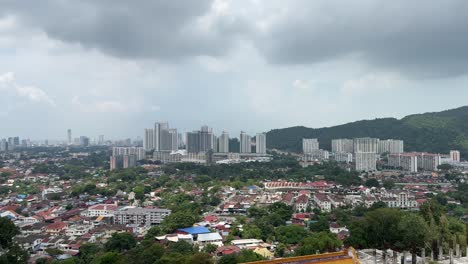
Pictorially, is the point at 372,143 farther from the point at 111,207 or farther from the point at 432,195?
the point at 111,207

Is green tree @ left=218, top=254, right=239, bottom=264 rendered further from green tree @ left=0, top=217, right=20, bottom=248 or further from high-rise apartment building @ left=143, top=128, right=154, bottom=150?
high-rise apartment building @ left=143, top=128, right=154, bottom=150

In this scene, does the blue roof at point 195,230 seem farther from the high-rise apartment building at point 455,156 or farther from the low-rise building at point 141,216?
the high-rise apartment building at point 455,156

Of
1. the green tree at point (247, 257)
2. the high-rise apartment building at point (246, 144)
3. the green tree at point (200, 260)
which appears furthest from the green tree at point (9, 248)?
the high-rise apartment building at point (246, 144)

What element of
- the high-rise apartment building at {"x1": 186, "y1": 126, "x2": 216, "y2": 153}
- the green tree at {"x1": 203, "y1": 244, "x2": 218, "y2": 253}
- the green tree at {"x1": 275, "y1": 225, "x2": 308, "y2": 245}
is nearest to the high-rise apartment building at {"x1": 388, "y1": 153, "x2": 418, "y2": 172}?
the high-rise apartment building at {"x1": 186, "y1": 126, "x2": 216, "y2": 153}

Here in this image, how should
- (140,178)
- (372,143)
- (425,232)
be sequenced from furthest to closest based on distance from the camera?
(372,143), (140,178), (425,232)

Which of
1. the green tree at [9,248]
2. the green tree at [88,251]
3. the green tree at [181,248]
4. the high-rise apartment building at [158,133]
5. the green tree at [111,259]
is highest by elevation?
the high-rise apartment building at [158,133]

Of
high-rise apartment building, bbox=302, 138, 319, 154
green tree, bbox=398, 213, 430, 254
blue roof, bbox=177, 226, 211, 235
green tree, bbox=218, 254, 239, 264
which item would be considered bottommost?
blue roof, bbox=177, 226, 211, 235

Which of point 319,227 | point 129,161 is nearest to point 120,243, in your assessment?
point 319,227

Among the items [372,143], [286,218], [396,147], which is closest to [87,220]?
[286,218]
